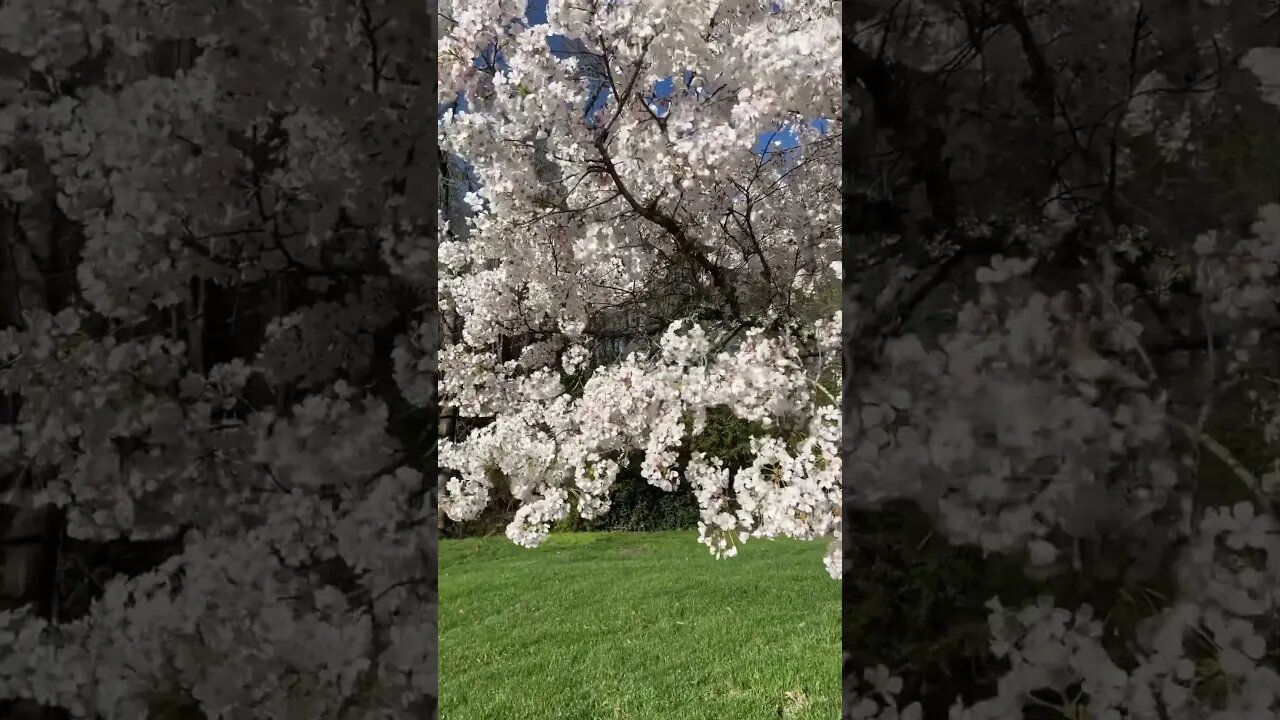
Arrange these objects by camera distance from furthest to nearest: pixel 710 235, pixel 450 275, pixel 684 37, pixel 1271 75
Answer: pixel 450 275
pixel 710 235
pixel 684 37
pixel 1271 75

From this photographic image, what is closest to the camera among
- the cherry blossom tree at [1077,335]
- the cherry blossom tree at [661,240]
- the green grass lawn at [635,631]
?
the cherry blossom tree at [1077,335]

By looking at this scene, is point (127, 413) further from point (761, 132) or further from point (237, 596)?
point (761, 132)

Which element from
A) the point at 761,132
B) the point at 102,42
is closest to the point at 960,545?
the point at 102,42

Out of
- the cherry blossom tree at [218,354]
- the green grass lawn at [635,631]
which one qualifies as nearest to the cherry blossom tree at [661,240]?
the green grass lawn at [635,631]

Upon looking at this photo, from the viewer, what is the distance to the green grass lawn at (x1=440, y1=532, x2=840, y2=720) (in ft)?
8.03

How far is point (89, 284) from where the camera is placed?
0.62 metres

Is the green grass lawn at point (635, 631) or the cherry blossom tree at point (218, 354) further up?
the cherry blossom tree at point (218, 354)

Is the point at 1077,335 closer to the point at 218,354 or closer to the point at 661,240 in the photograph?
the point at 218,354

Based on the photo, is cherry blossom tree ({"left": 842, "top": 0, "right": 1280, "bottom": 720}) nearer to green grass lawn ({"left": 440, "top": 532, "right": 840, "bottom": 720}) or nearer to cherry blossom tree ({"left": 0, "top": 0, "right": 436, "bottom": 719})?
cherry blossom tree ({"left": 0, "top": 0, "right": 436, "bottom": 719})

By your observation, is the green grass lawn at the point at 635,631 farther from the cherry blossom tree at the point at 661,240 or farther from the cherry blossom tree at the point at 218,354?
the cherry blossom tree at the point at 218,354

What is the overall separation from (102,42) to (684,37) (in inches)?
53.9

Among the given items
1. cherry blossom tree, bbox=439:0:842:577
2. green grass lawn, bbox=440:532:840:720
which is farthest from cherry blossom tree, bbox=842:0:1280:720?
green grass lawn, bbox=440:532:840:720

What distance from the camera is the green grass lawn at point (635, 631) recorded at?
2.45 m

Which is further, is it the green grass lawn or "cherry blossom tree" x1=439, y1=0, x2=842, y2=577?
the green grass lawn
